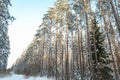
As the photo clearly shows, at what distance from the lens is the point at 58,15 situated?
1350 inches

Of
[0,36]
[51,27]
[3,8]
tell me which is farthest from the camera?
[51,27]

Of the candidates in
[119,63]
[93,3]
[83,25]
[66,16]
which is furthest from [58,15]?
[119,63]

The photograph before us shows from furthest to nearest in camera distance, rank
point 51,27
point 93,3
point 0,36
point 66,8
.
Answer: point 51,27 < point 66,8 < point 93,3 < point 0,36

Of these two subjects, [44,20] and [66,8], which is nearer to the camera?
[66,8]

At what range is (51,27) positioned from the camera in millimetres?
40031

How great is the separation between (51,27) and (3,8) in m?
20.8

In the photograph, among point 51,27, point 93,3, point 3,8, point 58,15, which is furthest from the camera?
point 51,27

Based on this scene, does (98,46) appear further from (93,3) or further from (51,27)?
(51,27)

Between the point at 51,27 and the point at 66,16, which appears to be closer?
the point at 66,16

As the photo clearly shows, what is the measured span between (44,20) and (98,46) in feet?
69.9

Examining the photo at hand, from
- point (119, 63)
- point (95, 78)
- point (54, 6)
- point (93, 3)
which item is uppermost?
point (54, 6)

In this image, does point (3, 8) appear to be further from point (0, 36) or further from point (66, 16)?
point (66, 16)

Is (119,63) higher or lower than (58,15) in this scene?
lower

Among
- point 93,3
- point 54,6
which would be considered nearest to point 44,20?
point 54,6
